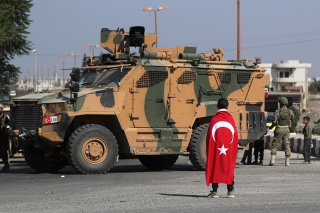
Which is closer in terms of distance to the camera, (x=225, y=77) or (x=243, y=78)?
(x=225, y=77)

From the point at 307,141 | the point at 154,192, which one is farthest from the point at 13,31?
the point at 154,192

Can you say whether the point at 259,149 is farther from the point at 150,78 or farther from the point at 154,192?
the point at 154,192

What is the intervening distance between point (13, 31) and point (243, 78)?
2132 cm

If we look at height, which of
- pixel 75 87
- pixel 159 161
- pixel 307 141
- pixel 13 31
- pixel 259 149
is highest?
pixel 13 31

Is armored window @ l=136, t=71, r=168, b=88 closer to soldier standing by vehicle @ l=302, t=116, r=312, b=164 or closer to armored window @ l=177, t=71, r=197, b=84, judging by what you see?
armored window @ l=177, t=71, r=197, b=84

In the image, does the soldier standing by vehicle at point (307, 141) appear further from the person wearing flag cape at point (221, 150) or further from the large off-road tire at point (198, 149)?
the person wearing flag cape at point (221, 150)

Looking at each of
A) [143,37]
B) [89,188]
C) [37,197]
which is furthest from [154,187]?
[143,37]

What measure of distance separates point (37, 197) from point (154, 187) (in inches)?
92.9

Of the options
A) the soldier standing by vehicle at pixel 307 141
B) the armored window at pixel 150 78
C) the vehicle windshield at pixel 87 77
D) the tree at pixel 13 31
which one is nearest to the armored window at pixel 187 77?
the armored window at pixel 150 78

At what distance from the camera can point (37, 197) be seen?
12.5m

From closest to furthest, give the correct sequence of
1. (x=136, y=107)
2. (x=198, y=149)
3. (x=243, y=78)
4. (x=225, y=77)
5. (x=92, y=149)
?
(x=92, y=149)
(x=136, y=107)
(x=198, y=149)
(x=225, y=77)
(x=243, y=78)

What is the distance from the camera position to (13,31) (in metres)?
38.6

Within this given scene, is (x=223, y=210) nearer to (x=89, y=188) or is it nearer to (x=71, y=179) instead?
(x=89, y=188)

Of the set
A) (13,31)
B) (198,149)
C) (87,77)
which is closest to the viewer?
(198,149)
